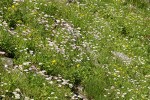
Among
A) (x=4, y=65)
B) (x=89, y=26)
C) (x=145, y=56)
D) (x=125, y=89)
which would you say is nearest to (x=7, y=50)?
(x=4, y=65)

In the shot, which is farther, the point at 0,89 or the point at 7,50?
the point at 7,50

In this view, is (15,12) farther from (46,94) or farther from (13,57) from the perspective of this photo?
(46,94)

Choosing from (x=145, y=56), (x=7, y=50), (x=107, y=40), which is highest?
(x=7, y=50)

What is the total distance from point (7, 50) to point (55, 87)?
6.86 ft

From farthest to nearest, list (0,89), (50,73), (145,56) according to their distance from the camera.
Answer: (145,56), (50,73), (0,89)

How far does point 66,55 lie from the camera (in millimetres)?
11148

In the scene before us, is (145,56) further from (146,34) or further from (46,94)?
(46,94)

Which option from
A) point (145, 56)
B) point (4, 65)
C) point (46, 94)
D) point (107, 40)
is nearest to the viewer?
point (46, 94)

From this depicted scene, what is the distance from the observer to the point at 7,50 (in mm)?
10312

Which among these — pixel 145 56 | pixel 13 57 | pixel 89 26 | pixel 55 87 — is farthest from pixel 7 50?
pixel 145 56

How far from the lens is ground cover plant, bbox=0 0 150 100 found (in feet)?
29.7

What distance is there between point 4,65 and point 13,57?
1239mm

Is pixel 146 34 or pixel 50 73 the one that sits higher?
pixel 50 73

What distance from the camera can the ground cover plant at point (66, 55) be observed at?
906 cm
